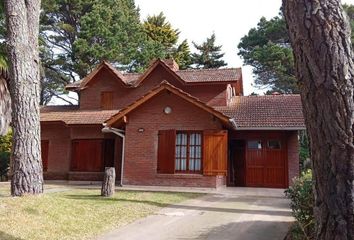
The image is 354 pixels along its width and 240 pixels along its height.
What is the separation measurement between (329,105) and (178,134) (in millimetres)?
15613

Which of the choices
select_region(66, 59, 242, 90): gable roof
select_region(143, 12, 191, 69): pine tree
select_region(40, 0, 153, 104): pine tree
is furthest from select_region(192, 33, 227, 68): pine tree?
select_region(66, 59, 242, 90): gable roof

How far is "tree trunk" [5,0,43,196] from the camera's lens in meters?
9.12

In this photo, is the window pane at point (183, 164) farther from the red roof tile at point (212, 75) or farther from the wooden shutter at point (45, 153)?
Result: the wooden shutter at point (45, 153)

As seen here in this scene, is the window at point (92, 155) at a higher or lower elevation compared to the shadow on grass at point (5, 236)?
higher

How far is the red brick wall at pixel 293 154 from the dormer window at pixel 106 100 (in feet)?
36.7

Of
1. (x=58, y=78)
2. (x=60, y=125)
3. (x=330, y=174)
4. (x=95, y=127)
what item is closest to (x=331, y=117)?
(x=330, y=174)

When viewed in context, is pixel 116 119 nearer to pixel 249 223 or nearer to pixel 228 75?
pixel 228 75

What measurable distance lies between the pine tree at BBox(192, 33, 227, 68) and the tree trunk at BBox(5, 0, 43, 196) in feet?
111

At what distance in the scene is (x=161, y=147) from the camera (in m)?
18.4

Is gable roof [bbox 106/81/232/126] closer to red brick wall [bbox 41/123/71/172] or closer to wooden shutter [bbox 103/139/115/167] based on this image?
wooden shutter [bbox 103/139/115/167]

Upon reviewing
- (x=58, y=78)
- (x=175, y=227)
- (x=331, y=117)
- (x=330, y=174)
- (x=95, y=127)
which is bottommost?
(x=175, y=227)

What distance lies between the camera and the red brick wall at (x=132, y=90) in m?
22.2

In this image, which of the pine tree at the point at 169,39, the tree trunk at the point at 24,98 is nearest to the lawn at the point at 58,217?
the tree trunk at the point at 24,98

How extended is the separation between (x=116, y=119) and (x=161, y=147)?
2.66 m
